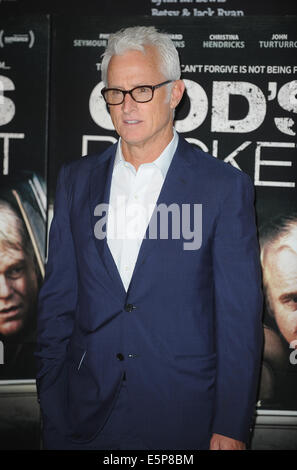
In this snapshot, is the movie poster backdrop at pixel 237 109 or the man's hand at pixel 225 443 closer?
the man's hand at pixel 225 443

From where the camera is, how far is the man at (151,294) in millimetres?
1565

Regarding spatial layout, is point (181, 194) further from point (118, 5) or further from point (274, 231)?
point (118, 5)

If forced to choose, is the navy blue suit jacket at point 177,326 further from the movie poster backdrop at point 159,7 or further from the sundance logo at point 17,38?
the sundance logo at point 17,38

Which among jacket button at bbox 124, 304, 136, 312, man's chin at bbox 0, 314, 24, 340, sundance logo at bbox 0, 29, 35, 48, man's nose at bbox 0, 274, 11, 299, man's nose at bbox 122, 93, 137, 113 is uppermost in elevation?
sundance logo at bbox 0, 29, 35, 48

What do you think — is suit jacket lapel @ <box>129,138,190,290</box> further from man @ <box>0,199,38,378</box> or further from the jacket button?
man @ <box>0,199,38,378</box>

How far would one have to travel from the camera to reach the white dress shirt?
1665mm

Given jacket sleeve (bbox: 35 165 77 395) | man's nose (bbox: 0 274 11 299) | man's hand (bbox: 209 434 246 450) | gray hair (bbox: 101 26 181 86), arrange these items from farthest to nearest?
man's nose (bbox: 0 274 11 299) < jacket sleeve (bbox: 35 165 77 395) < gray hair (bbox: 101 26 181 86) < man's hand (bbox: 209 434 246 450)

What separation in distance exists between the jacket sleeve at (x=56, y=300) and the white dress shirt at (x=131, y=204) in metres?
0.20

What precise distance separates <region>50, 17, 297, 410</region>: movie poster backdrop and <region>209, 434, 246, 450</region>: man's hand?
32.5 inches

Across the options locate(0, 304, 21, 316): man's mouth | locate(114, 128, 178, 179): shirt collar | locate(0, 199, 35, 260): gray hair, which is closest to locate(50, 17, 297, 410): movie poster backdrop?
locate(0, 199, 35, 260): gray hair

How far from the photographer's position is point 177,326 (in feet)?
5.31

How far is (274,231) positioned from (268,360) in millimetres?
678

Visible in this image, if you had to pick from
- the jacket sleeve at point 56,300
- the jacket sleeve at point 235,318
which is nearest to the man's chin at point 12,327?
the jacket sleeve at point 56,300

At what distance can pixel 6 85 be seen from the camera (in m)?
2.31
